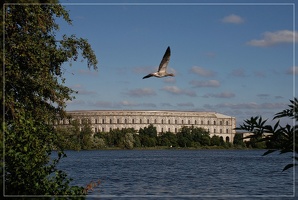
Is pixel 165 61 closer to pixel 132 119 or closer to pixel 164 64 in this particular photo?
pixel 164 64

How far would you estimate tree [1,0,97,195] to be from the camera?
43.2ft

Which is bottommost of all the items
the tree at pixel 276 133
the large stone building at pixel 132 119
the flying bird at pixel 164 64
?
the tree at pixel 276 133

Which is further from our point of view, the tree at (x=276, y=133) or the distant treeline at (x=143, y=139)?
the distant treeline at (x=143, y=139)

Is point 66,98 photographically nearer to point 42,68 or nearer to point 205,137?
point 42,68

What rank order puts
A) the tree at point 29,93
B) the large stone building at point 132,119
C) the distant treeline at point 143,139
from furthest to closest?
the large stone building at point 132,119
the distant treeline at point 143,139
the tree at point 29,93

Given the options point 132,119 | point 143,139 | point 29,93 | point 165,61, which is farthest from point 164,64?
point 132,119

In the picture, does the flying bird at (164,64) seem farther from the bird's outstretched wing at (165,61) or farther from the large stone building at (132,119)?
the large stone building at (132,119)

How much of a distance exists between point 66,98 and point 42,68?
197 centimetres

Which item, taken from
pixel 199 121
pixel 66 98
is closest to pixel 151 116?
pixel 199 121

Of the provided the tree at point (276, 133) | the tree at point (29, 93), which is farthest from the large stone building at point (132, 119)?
the tree at point (276, 133)

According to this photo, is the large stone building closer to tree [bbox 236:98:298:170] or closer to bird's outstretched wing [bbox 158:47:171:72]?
bird's outstretched wing [bbox 158:47:171:72]

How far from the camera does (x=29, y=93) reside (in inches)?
561

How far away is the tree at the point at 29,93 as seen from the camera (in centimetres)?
1316

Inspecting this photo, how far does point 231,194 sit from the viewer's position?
27.7m
